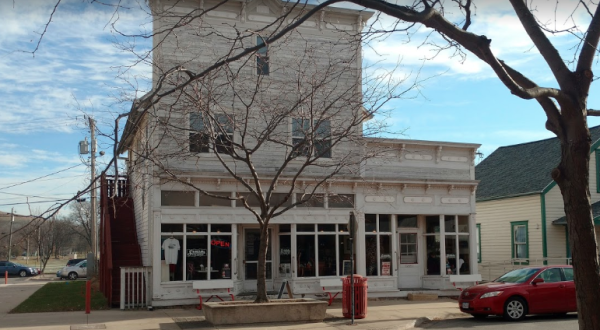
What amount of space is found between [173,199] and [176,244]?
1.41 metres

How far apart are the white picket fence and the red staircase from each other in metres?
0.44

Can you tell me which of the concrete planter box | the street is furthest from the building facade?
the street

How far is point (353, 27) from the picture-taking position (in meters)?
22.4

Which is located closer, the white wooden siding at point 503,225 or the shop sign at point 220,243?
the shop sign at point 220,243

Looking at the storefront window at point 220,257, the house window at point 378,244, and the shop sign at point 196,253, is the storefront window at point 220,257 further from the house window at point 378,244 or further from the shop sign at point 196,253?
the house window at point 378,244

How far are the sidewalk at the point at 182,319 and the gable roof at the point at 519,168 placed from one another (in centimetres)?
1139

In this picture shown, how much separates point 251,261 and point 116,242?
5.21m

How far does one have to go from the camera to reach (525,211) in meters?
28.5

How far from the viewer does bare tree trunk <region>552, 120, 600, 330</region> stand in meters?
5.60

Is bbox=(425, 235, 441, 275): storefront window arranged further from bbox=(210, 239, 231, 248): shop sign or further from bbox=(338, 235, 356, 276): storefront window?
bbox=(210, 239, 231, 248): shop sign

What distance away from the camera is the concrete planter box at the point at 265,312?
50.0 ft

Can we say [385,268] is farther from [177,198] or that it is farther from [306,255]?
[177,198]

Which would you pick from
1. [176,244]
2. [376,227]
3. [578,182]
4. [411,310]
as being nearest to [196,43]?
[176,244]

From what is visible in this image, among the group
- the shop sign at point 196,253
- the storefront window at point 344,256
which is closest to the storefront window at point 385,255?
the storefront window at point 344,256
